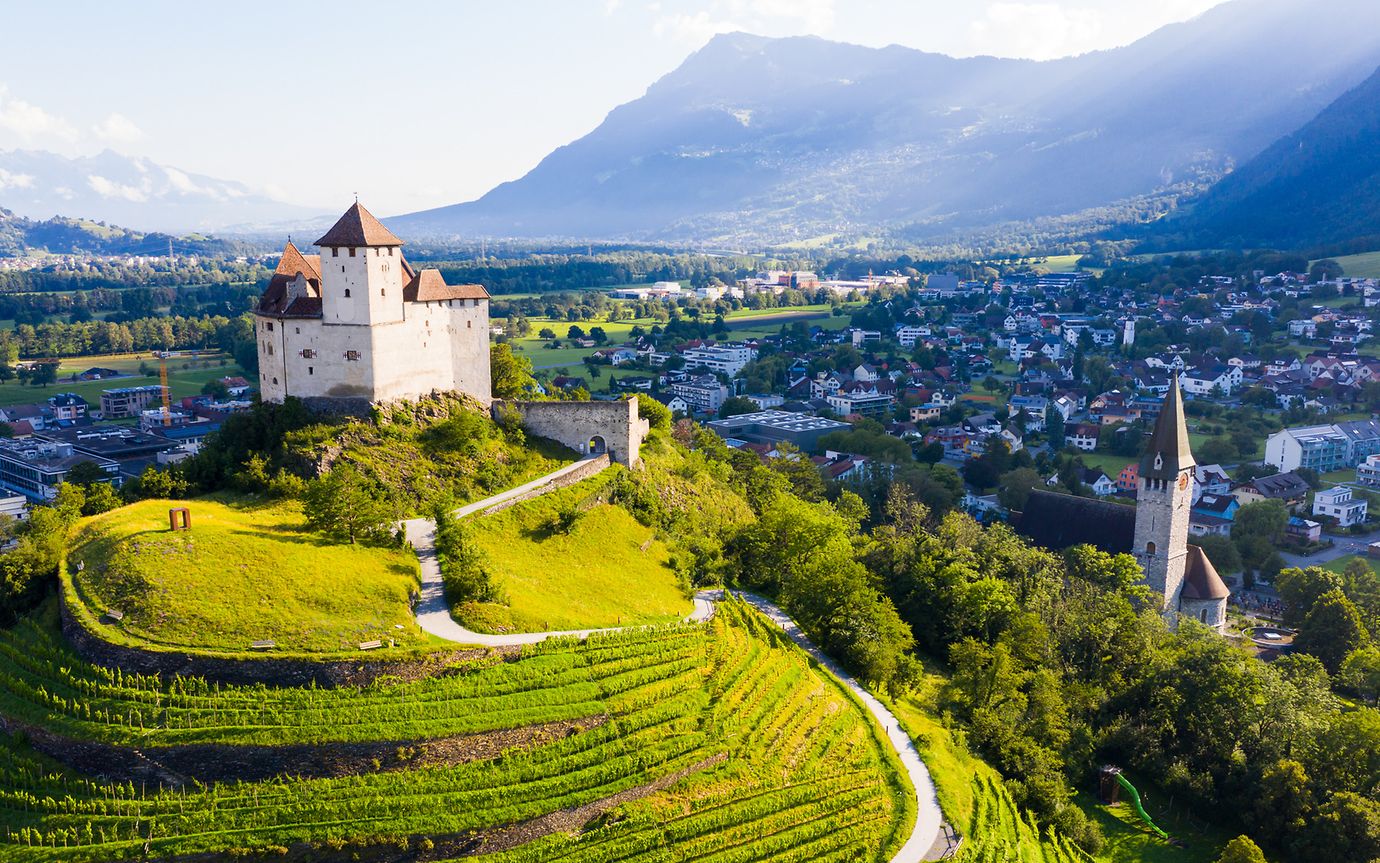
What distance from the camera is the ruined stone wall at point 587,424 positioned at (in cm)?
4778

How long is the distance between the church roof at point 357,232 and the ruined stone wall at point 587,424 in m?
10.2

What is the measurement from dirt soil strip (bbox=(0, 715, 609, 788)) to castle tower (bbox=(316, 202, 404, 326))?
17.9m

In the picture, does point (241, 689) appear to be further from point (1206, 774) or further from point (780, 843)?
point (1206, 774)

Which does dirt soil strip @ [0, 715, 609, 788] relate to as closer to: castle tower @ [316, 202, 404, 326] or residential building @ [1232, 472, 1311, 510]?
castle tower @ [316, 202, 404, 326]

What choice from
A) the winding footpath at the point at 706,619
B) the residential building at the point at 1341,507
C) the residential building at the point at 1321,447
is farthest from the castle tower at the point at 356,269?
the residential building at the point at 1321,447

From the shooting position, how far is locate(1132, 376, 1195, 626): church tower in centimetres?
4859

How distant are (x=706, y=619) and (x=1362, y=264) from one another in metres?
137

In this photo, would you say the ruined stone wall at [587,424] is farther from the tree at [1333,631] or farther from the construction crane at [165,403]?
the construction crane at [165,403]

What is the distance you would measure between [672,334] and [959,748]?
10523 centimetres

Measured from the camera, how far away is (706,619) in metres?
37.6

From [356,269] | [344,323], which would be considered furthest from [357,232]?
[344,323]

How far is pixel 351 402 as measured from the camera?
134 feet

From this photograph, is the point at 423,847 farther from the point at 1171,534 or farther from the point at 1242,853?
the point at 1171,534

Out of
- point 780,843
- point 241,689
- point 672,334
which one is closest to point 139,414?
point 672,334
